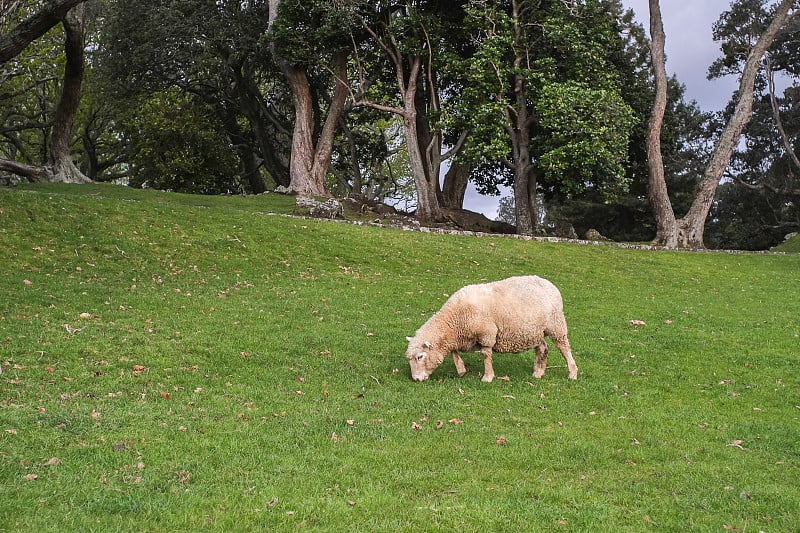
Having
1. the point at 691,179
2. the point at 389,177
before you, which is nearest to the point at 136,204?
the point at 389,177

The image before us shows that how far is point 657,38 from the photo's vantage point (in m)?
36.2

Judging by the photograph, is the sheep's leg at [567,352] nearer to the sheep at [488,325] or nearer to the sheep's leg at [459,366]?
the sheep at [488,325]

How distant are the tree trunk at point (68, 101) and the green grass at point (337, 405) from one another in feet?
37.0

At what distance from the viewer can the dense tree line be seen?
33.2m

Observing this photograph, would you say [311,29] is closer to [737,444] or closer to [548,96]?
[548,96]

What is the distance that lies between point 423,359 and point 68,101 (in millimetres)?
30429

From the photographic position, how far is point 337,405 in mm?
10391

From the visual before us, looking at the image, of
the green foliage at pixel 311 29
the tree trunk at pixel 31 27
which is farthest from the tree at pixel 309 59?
the tree trunk at pixel 31 27

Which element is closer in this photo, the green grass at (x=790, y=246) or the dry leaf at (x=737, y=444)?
the dry leaf at (x=737, y=444)

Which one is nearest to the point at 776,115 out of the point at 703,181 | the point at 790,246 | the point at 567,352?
the point at 790,246

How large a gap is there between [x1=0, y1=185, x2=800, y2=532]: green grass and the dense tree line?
37.3ft

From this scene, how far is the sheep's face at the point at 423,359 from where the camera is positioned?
38.1 feet

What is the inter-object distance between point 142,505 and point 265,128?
41.8 meters

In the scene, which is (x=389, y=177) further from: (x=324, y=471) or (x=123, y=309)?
(x=324, y=471)
